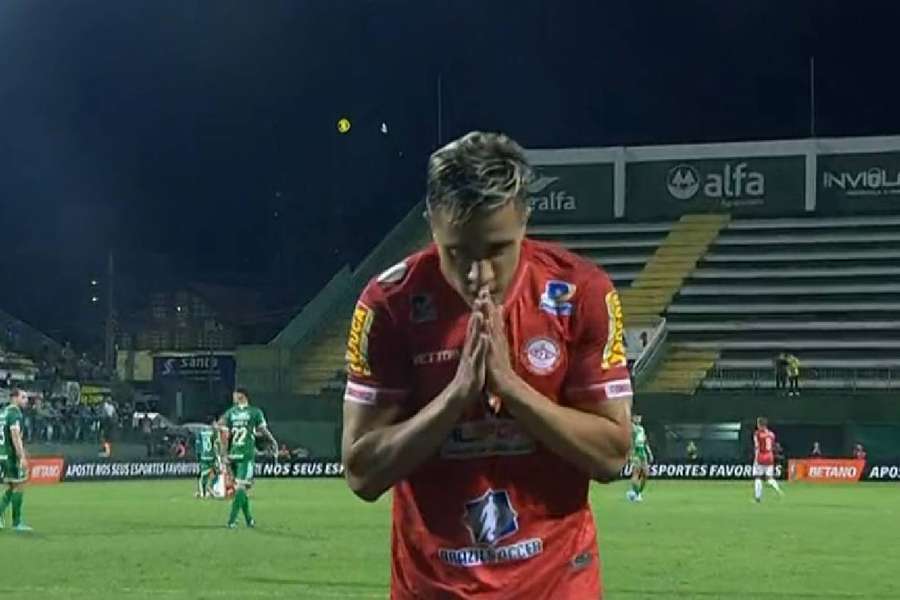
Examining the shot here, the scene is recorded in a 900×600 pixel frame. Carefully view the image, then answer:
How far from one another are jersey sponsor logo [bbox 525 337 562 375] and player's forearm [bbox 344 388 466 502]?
24cm

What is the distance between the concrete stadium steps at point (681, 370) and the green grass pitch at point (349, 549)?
62.7 feet

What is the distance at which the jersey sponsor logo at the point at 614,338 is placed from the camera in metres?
4.41

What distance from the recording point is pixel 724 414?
176 feet

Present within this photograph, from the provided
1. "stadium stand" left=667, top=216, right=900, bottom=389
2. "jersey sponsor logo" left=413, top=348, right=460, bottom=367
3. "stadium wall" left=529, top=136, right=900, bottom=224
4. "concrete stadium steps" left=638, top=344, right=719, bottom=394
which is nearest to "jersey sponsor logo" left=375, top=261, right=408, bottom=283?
"jersey sponsor logo" left=413, top=348, right=460, bottom=367

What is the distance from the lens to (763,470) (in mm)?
39000

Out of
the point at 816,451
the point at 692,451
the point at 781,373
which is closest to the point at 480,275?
the point at 816,451

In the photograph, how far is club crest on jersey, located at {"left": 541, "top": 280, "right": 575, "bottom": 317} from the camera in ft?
14.3

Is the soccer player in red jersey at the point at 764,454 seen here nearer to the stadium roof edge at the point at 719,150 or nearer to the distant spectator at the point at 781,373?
the distant spectator at the point at 781,373

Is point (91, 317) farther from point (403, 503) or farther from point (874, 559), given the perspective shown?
point (403, 503)

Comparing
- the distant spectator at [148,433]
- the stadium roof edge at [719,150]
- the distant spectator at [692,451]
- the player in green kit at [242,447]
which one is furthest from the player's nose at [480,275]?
the stadium roof edge at [719,150]

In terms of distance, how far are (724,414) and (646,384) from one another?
398cm

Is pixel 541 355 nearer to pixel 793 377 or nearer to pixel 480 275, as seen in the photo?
pixel 480 275

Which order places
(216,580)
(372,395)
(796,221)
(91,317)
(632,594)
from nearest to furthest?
(372,395) → (632,594) → (216,580) → (796,221) → (91,317)

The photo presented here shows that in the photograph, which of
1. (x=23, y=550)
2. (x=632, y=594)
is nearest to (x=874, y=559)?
(x=632, y=594)
